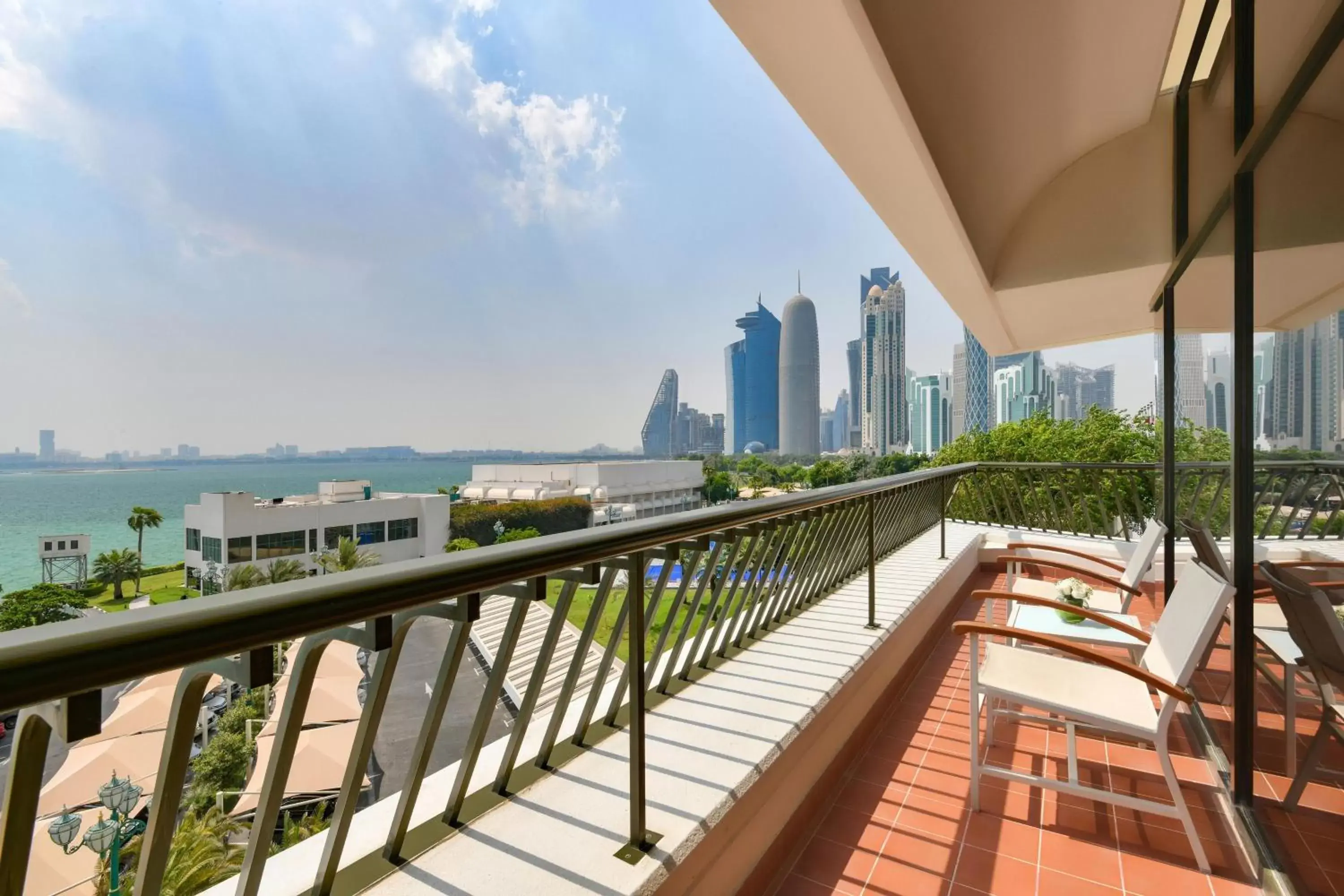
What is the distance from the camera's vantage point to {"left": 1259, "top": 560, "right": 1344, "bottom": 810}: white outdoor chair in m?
1.53

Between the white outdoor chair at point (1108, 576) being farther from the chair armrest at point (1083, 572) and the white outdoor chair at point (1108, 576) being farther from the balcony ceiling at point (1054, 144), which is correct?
the balcony ceiling at point (1054, 144)

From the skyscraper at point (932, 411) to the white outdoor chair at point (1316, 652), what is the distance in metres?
42.2

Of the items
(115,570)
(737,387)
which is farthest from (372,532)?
(737,387)

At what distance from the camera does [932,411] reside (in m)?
43.2

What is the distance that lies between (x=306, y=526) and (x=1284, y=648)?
3995 cm

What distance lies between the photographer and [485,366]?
76000 mm

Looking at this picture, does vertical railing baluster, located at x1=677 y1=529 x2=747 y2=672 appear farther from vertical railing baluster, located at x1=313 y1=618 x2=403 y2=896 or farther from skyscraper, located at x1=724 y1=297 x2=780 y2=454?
skyscraper, located at x1=724 y1=297 x2=780 y2=454

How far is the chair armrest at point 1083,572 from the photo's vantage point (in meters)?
3.09

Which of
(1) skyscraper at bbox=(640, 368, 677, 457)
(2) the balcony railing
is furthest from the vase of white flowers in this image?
(1) skyscraper at bbox=(640, 368, 677, 457)

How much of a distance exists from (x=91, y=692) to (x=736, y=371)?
3221 inches

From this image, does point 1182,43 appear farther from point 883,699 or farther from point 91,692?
point 91,692

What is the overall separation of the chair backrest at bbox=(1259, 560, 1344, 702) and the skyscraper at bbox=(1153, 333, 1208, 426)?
1.00 metres

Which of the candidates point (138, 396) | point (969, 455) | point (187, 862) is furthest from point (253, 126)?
point (187, 862)

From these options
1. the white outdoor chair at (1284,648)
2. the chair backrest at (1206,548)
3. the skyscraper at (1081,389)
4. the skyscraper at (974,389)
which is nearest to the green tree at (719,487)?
the skyscraper at (974,389)
